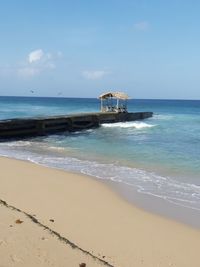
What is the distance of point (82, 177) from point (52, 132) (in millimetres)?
18782

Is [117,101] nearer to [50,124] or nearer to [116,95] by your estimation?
[116,95]

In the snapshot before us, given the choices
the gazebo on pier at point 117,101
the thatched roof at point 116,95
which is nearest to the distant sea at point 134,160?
the thatched roof at point 116,95

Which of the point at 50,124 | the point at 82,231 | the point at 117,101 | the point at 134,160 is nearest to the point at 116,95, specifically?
the point at 117,101

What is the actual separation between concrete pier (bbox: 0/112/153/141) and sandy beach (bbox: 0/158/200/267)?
15909 mm

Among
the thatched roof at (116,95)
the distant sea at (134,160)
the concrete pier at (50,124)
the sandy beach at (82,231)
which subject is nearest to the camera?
the sandy beach at (82,231)

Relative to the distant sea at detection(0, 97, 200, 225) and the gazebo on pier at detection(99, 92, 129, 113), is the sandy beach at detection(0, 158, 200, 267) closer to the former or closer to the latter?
the distant sea at detection(0, 97, 200, 225)

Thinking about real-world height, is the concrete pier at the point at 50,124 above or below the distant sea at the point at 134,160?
above

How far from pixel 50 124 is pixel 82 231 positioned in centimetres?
2479

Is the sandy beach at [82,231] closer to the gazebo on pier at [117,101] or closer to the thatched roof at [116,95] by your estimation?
the thatched roof at [116,95]

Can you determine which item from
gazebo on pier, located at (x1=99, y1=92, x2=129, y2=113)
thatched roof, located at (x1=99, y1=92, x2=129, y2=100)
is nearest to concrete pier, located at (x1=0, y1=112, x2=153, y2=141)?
gazebo on pier, located at (x1=99, y1=92, x2=129, y2=113)

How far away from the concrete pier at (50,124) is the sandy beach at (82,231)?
1591cm

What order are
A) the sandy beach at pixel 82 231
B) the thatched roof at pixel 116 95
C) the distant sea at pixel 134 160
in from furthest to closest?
the thatched roof at pixel 116 95 → the distant sea at pixel 134 160 → the sandy beach at pixel 82 231

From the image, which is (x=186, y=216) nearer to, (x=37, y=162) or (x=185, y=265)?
(x=185, y=265)

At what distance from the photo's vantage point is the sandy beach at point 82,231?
5.95 meters
